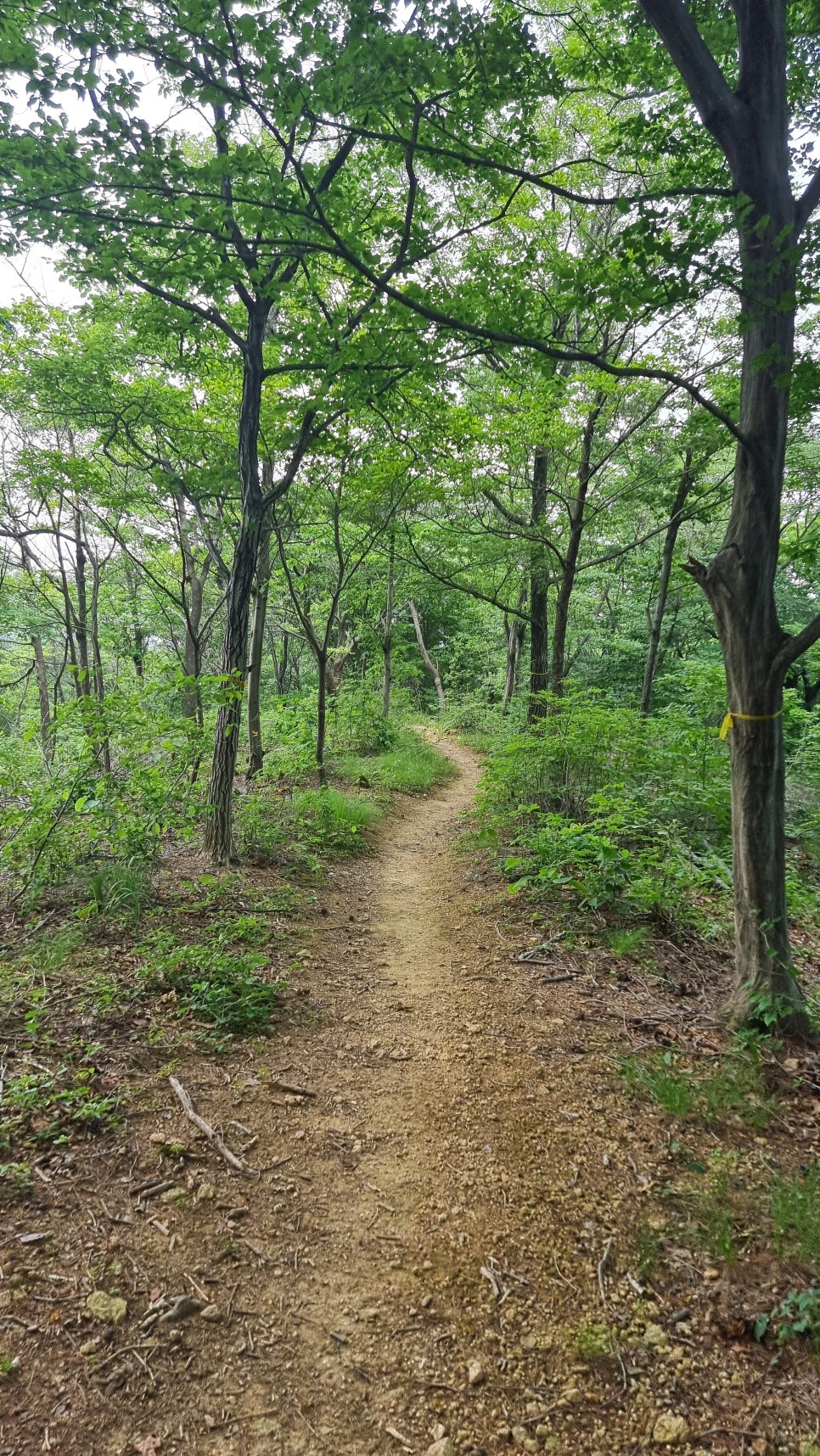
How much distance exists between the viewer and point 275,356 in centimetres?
809

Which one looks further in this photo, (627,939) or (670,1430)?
(627,939)

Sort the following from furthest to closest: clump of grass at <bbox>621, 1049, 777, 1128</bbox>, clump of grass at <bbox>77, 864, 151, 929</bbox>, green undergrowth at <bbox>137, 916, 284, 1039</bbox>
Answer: clump of grass at <bbox>77, 864, 151, 929</bbox>, green undergrowth at <bbox>137, 916, 284, 1039</bbox>, clump of grass at <bbox>621, 1049, 777, 1128</bbox>

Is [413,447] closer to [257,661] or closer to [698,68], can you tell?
[257,661]

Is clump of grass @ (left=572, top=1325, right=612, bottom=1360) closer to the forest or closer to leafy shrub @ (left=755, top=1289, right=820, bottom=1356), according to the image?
the forest

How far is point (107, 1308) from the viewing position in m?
2.10

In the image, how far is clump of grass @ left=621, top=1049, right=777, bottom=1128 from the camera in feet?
10.4

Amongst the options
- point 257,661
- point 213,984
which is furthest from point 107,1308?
point 257,661

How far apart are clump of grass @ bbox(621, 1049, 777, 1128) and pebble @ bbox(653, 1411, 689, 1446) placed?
1.40 m

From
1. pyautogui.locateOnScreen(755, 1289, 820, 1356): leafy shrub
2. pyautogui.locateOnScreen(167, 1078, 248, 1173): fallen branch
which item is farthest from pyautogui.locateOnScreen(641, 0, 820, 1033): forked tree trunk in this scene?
Result: pyautogui.locateOnScreen(167, 1078, 248, 1173): fallen branch

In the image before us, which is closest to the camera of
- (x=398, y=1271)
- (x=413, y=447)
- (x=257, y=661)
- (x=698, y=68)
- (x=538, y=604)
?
(x=398, y=1271)

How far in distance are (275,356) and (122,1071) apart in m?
8.36

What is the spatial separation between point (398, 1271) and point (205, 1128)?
1.12m

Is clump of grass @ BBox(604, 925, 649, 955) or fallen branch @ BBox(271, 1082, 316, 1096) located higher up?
clump of grass @ BBox(604, 925, 649, 955)

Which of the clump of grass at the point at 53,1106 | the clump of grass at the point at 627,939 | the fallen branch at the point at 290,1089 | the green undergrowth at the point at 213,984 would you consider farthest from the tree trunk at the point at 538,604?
the clump of grass at the point at 53,1106
